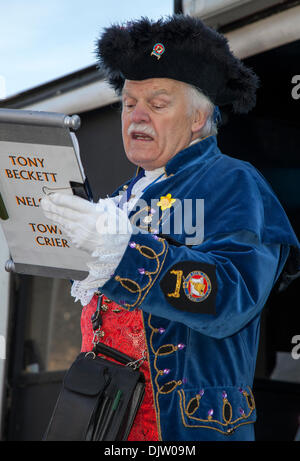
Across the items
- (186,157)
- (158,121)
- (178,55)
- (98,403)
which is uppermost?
(178,55)

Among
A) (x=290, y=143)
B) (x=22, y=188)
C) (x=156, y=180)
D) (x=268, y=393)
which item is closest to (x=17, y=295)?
(x=268, y=393)

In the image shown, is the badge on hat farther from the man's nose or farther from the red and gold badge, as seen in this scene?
the red and gold badge

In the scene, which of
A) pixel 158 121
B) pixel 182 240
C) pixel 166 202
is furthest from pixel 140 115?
pixel 182 240

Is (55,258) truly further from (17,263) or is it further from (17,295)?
(17,295)

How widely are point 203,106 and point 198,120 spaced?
47mm

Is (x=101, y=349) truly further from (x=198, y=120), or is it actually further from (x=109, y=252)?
(x=198, y=120)

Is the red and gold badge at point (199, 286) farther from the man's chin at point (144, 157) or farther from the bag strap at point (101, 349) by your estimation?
the man's chin at point (144, 157)

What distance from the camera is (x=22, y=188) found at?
1688 mm

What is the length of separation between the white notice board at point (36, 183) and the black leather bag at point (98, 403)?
28cm

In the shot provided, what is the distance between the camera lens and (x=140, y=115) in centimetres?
201

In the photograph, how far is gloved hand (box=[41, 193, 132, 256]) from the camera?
1.54 m

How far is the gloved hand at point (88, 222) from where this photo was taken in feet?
5.05

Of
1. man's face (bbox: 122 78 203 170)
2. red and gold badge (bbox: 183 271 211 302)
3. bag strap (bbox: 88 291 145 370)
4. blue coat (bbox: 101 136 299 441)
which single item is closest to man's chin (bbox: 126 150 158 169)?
man's face (bbox: 122 78 203 170)

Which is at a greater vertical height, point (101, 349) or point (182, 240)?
point (182, 240)
